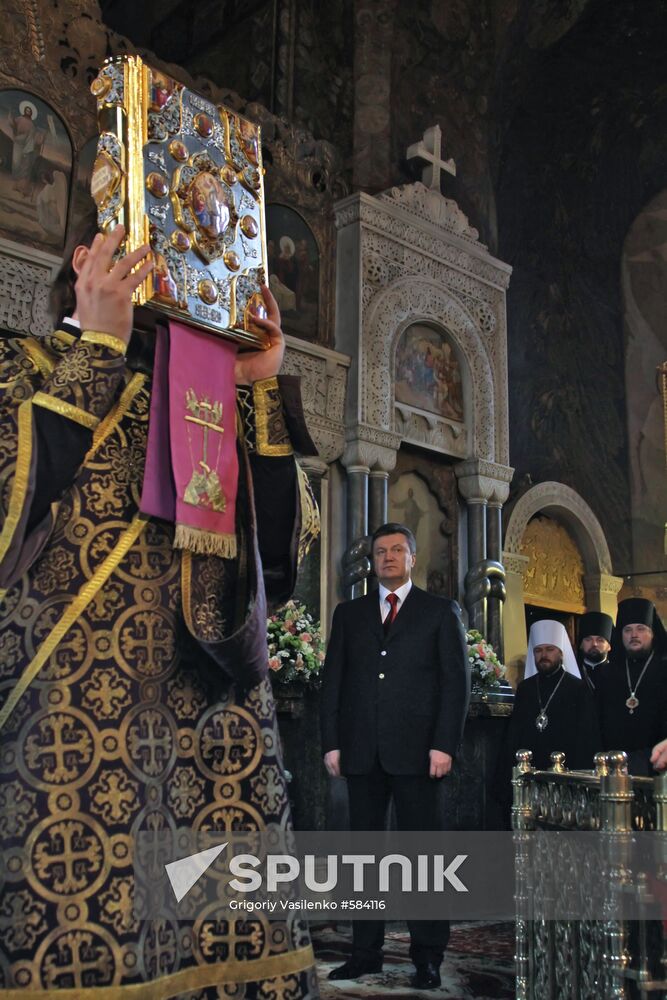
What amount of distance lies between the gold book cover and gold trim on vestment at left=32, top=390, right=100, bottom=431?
0.26m

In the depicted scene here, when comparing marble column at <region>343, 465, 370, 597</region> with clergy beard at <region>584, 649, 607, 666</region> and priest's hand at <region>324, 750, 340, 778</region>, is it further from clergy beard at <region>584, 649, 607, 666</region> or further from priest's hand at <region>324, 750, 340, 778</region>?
priest's hand at <region>324, 750, 340, 778</region>

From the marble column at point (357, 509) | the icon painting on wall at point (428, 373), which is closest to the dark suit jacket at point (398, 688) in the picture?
the marble column at point (357, 509)

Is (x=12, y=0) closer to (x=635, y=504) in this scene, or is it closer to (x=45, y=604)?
(x=45, y=604)

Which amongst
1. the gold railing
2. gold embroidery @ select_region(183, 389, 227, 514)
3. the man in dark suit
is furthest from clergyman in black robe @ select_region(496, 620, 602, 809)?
gold embroidery @ select_region(183, 389, 227, 514)

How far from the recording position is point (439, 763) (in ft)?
12.4

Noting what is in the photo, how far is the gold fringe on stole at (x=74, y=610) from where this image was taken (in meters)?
1.66

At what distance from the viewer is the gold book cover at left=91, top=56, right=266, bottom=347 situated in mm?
1880

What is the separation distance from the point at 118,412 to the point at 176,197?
1.38 ft

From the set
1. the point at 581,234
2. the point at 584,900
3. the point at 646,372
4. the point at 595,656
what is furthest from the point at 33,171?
the point at 646,372

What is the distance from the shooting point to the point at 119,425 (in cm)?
193

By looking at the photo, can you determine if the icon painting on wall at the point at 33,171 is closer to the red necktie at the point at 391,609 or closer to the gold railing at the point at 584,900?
the red necktie at the point at 391,609

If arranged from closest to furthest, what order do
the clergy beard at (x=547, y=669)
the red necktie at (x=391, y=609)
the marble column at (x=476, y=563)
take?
the red necktie at (x=391, y=609) < the clergy beard at (x=547, y=669) < the marble column at (x=476, y=563)

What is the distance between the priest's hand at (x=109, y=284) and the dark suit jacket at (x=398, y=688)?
248 cm

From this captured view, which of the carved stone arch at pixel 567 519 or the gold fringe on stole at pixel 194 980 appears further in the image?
the carved stone arch at pixel 567 519
